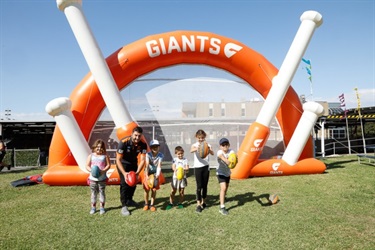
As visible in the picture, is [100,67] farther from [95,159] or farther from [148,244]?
[148,244]

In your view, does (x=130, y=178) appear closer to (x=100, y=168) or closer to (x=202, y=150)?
(x=100, y=168)

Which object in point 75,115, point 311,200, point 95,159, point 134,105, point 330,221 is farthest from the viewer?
point 134,105

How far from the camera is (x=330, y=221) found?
160 inches

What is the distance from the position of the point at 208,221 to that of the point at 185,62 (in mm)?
5646

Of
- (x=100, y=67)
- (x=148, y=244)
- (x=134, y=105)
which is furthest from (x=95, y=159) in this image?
(x=134, y=105)

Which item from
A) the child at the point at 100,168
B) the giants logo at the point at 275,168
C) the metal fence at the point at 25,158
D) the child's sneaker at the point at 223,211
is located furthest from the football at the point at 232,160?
the metal fence at the point at 25,158

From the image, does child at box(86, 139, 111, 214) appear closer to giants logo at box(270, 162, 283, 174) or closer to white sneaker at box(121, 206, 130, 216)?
white sneaker at box(121, 206, 130, 216)

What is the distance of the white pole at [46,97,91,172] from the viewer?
21.9 feet

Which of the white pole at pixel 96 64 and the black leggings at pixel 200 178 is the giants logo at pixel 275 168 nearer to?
the black leggings at pixel 200 178

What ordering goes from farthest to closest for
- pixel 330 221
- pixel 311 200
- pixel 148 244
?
pixel 311 200 < pixel 330 221 < pixel 148 244

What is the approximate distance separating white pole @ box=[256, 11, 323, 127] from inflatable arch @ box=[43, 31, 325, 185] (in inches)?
25.6

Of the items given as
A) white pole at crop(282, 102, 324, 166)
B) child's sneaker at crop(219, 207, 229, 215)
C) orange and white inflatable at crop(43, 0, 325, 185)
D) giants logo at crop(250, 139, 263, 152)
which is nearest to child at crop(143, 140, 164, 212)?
child's sneaker at crop(219, 207, 229, 215)

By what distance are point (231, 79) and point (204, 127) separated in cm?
188

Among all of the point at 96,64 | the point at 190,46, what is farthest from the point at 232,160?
the point at 190,46
